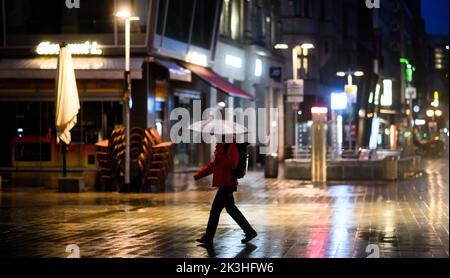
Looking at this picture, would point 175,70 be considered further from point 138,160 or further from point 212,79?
point 138,160

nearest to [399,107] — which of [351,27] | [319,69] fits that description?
[351,27]

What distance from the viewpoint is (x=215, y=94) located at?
4097 centimetres

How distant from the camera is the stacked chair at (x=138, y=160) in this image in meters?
25.6

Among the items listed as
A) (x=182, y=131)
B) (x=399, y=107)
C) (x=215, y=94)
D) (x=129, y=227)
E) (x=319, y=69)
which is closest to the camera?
(x=129, y=227)

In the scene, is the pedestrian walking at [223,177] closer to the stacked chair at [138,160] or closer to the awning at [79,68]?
the stacked chair at [138,160]

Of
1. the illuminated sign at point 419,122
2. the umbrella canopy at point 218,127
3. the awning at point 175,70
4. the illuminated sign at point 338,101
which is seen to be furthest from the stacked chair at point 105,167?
the illuminated sign at point 419,122

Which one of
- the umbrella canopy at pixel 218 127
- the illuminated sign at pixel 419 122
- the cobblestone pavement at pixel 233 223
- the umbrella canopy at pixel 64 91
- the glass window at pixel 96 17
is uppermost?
the glass window at pixel 96 17

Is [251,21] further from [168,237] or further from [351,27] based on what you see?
[168,237]

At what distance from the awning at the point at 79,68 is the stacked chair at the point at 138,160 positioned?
5731mm

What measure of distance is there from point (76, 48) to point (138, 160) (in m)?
8.73

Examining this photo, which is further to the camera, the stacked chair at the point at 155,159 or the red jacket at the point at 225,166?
the stacked chair at the point at 155,159

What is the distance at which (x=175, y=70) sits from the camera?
3309 centimetres

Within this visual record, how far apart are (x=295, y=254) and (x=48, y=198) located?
12.1m

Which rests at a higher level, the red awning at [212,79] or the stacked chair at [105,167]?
the red awning at [212,79]
